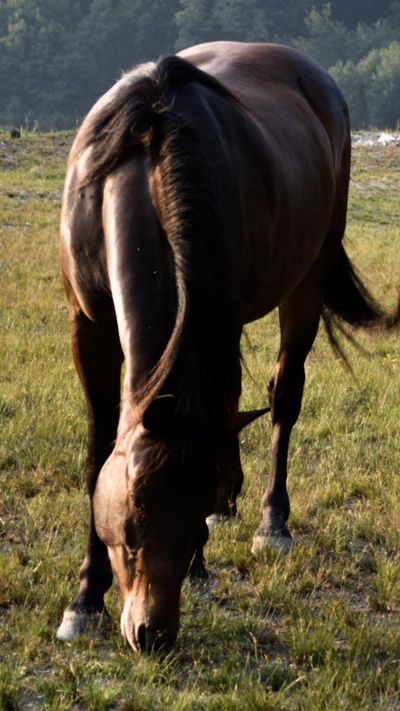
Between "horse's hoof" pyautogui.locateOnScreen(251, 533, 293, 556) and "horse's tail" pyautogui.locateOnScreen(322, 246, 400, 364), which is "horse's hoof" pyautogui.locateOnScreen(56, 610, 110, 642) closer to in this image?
"horse's hoof" pyautogui.locateOnScreen(251, 533, 293, 556)

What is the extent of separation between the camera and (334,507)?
4281 millimetres

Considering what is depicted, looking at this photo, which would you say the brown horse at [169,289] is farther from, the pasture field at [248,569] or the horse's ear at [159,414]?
the pasture field at [248,569]

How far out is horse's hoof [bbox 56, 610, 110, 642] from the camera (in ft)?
10.1

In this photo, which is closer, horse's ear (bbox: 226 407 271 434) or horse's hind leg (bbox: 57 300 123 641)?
horse's ear (bbox: 226 407 271 434)

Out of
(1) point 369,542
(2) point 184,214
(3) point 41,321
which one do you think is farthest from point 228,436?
(3) point 41,321

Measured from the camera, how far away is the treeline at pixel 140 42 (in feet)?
156

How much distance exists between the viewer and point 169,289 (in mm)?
2438

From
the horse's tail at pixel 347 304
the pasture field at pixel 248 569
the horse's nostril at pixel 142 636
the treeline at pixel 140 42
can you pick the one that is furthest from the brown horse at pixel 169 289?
the treeline at pixel 140 42

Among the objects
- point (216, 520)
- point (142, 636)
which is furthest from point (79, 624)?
point (216, 520)

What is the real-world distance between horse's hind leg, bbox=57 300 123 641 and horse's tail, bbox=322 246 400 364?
1998 mm

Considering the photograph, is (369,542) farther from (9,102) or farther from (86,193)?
(9,102)

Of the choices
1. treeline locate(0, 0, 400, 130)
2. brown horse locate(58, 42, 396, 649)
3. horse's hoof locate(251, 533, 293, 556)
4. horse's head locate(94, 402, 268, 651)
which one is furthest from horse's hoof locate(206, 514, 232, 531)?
treeline locate(0, 0, 400, 130)

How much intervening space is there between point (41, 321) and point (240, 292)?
15.1 feet

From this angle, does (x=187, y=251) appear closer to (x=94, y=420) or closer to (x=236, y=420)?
(x=236, y=420)
